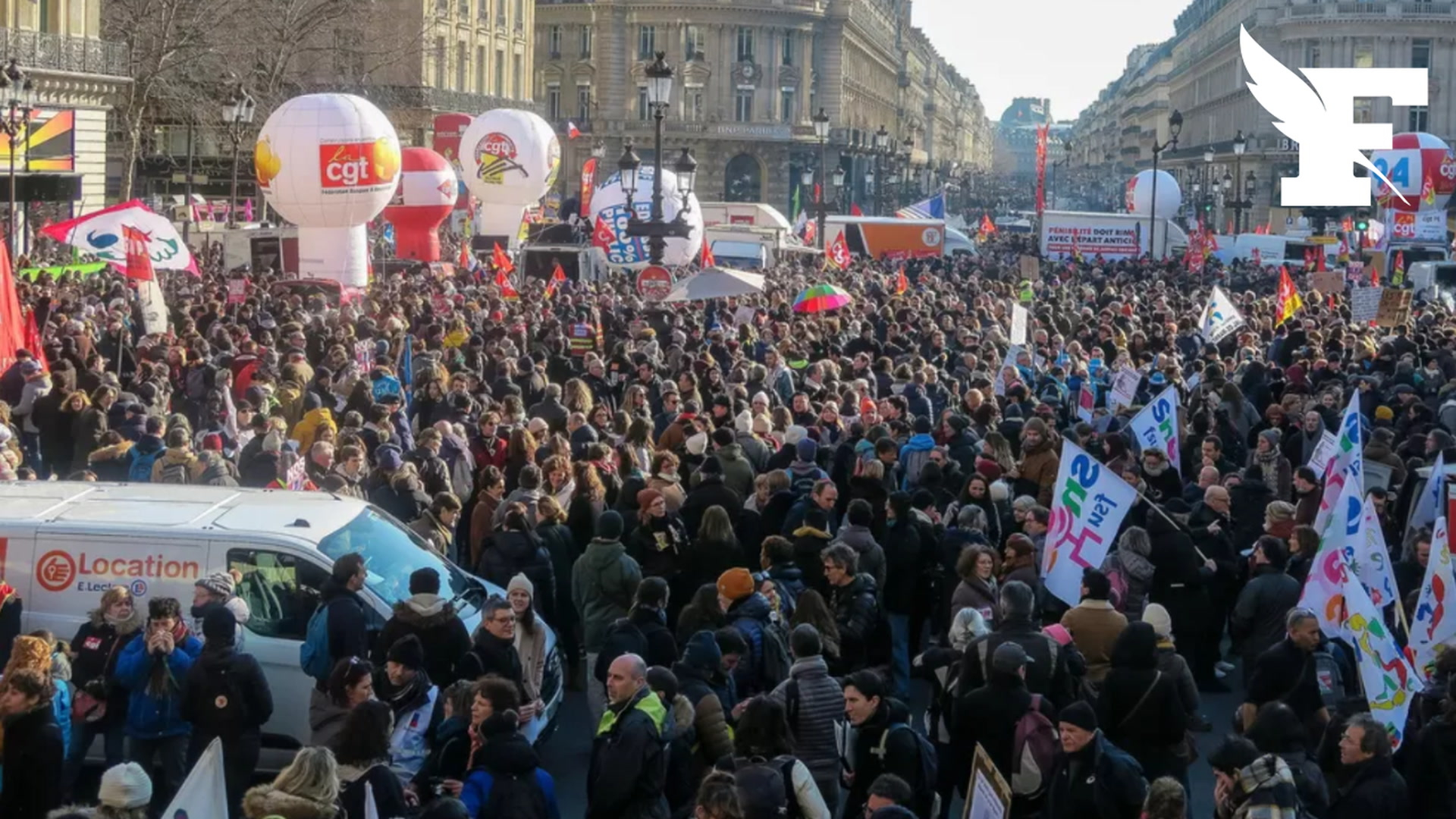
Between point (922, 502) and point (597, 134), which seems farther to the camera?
point (597, 134)

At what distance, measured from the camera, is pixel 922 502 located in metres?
11.9

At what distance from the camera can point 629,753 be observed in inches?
298

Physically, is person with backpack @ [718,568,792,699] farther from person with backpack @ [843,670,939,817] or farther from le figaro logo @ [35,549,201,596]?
le figaro logo @ [35,549,201,596]

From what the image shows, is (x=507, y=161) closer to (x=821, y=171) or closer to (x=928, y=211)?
(x=821, y=171)

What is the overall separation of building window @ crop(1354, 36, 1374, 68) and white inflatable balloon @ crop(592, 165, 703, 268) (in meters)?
67.6

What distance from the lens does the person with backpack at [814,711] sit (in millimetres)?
8281

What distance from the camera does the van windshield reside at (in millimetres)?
9734

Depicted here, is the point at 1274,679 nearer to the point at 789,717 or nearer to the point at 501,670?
the point at 789,717

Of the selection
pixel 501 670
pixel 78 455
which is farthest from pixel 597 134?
pixel 501 670

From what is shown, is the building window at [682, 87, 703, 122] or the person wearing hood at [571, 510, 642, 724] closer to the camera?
the person wearing hood at [571, 510, 642, 724]

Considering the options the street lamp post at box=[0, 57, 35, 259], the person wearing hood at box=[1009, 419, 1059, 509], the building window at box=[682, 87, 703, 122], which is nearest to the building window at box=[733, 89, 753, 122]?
the building window at box=[682, 87, 703, 122]

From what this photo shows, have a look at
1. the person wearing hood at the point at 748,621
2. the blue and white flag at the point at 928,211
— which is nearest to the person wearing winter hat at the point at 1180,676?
the person wearing hood at the point at 748,621

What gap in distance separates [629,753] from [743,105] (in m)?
90.7

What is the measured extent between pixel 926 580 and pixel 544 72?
89.1m
